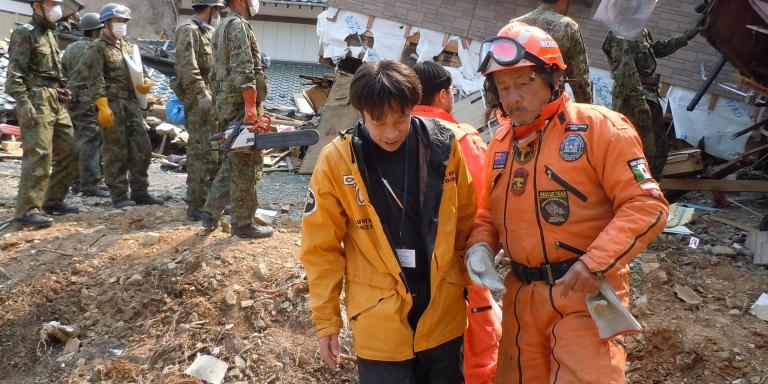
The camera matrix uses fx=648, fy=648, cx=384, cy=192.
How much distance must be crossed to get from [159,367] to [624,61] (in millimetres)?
4993

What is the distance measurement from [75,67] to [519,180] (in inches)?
270

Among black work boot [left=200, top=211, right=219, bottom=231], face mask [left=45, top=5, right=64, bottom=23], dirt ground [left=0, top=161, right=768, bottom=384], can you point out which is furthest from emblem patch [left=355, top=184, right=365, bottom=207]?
face mask [left=45, top=5, right=64, bottom=23]

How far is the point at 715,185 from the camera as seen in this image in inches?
266

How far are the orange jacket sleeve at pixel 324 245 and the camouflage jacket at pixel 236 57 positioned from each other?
3185mm

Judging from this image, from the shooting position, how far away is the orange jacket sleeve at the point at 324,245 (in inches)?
99.0

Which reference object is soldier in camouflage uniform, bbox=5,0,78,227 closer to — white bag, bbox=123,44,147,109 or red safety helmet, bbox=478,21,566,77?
white bag, bbox=123,44,147,109

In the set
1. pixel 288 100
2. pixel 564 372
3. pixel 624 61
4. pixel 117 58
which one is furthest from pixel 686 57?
pixel 288 100

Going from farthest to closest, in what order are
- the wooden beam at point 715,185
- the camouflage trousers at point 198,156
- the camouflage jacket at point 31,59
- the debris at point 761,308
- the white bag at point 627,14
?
the camouflage trousers at point 198,156
the wooden beam at point 715,185
the camouflage jacket at point 31,59
the white bag at point 627,14
the debris at point 761,308

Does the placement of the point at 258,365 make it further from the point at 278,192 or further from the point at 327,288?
the point at 278,192

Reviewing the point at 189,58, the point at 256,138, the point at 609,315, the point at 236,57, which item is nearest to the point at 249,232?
the point at 256,138

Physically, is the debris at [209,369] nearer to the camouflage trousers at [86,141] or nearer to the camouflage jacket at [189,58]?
the camouflage jacket at [189,58]

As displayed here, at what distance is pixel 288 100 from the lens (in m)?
17.1

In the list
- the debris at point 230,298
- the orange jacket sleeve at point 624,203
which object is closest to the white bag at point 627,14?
the orange jacket sleeve at point 624,203

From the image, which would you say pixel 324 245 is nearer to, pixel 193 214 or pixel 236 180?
pixel 236 180
